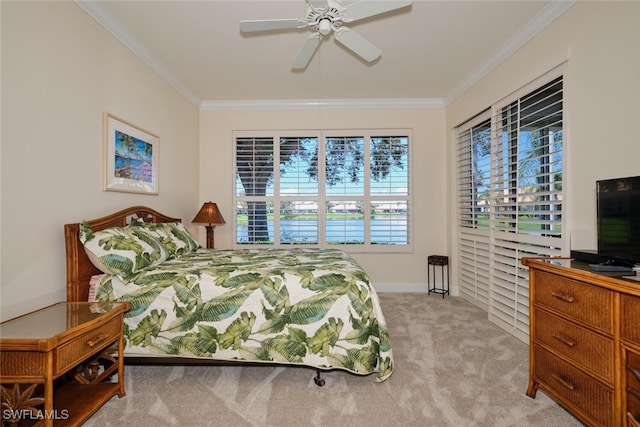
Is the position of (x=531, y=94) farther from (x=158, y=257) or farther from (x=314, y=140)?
(x=158, y=257)

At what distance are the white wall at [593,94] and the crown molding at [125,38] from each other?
143 inches

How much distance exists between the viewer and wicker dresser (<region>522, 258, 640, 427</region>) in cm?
132

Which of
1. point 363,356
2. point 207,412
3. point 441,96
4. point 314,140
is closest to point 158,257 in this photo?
point 207,412

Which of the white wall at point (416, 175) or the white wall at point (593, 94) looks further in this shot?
the white wall at point (416, 175)

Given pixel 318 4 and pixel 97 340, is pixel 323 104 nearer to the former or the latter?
pixel 318 4

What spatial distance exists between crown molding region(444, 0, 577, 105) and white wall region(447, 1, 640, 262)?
6 centimetres

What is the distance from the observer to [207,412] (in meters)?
1.79

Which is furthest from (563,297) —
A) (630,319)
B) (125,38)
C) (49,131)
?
(125,38)

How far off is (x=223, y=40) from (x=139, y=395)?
2.98 metres

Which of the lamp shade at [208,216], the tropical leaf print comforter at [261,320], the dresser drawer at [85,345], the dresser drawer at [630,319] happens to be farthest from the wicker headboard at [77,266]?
the dresser drawer at [630,319]

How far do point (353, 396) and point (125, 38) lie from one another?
3.51 m

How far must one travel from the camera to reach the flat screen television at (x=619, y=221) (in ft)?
4.75

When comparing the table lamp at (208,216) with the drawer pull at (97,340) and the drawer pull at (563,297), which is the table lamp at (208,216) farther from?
the drawer pull at (563,297)

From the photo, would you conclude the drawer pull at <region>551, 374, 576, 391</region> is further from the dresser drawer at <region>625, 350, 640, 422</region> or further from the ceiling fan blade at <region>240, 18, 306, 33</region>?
the ceiling fan blade at <region>240, 18, 306, 33</region>
